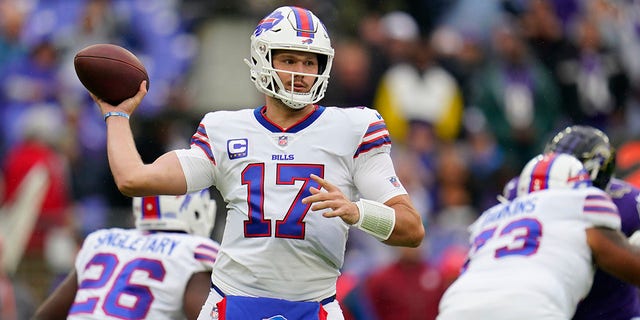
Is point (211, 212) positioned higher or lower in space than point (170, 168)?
lower

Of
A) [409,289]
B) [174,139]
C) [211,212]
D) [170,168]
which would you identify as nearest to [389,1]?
[174,139]

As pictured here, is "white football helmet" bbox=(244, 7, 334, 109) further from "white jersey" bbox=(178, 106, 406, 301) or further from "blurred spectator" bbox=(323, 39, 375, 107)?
"blurred spectator" bbox=(323, 39, 375, 107)

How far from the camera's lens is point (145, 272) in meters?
6.61

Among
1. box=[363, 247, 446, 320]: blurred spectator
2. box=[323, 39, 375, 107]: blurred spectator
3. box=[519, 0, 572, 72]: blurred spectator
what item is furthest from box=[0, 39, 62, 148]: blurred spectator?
box=[519, 0, 572, 72]: blurred spectator

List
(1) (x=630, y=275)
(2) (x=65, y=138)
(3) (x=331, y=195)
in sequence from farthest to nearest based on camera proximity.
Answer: (2) (x=65, y=138) → (1) (x=630, y=275) → (3) (x=331, y=195)

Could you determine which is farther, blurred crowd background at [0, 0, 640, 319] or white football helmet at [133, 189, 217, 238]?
blurred crowd background at [0, 0, 640, 319]

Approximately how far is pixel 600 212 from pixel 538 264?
1.23 feet

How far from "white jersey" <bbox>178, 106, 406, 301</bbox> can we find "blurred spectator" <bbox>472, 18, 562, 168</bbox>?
795cm

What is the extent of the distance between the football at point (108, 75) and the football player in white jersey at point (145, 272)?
4.21ft

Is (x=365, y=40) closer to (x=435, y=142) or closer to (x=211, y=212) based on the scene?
(x=435, y=142)

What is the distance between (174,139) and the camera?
12.7m

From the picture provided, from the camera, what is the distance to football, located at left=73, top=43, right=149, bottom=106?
5.52 m

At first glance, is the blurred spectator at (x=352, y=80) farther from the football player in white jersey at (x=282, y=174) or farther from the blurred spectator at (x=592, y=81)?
the football player in white jersey at (x=282, y=174)

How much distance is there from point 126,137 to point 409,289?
214 inches
